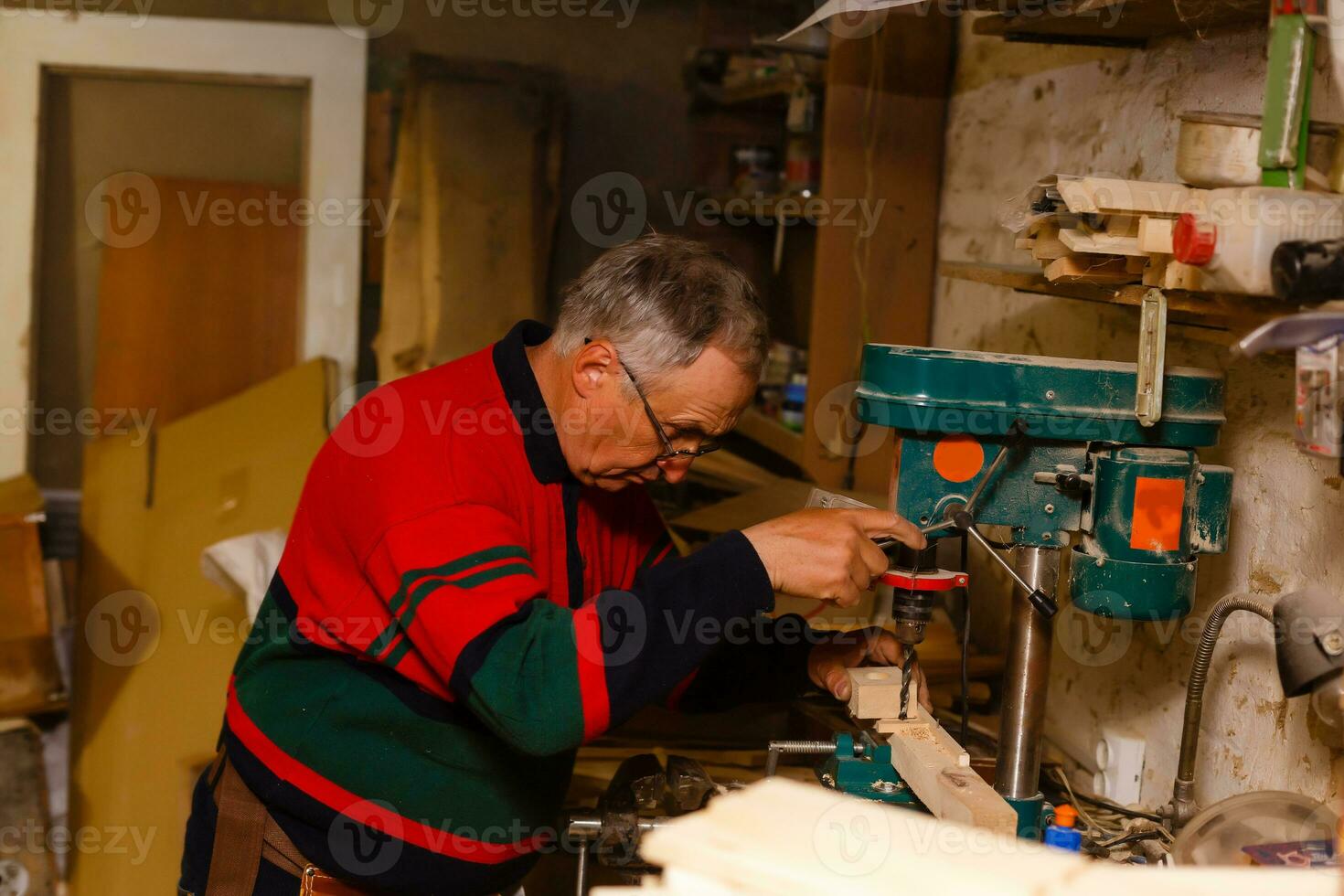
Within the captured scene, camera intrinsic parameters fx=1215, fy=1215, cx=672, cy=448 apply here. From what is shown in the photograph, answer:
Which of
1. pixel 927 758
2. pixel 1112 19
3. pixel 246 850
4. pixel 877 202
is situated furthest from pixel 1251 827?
pixel 877 202

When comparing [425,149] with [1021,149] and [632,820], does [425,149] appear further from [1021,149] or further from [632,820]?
[632,820]

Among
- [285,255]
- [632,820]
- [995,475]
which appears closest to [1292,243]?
[995,475]

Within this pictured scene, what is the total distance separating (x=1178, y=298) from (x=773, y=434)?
186cm

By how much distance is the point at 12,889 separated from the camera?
2711 mm

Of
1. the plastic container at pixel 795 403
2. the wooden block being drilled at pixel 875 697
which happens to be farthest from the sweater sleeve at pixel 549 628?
the plastic container at pixel 795 403

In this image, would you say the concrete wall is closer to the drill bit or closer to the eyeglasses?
the drill bit

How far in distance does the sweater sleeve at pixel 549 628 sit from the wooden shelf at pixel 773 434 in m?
1.52

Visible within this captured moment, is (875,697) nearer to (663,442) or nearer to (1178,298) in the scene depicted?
(663,442)

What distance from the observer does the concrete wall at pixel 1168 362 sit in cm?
156

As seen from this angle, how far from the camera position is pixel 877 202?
2.78 m

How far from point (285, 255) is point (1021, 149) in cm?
242

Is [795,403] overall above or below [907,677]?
above

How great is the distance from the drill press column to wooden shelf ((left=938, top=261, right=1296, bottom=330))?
0.40m

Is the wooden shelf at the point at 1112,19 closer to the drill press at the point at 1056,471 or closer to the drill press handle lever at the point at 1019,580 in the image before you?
the drill press at the point at 1056,471
